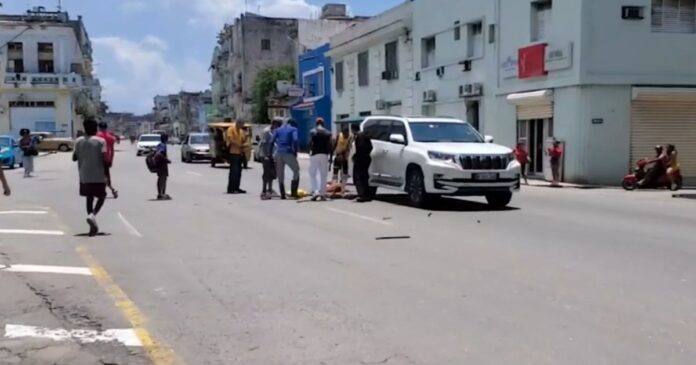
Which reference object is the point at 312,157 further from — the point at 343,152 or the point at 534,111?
the point at 534,111

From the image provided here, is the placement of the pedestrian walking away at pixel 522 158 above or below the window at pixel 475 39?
below

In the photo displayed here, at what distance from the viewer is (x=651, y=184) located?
899 inches

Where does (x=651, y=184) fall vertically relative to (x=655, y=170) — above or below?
below

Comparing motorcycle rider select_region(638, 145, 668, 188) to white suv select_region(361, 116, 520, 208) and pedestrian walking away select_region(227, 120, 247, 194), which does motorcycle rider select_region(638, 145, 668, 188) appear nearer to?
white suv select_region(361, 116, 520, 208)

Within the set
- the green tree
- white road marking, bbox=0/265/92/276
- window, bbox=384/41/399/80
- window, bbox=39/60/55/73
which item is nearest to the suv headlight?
white road marking, bbox=0/265/92/276

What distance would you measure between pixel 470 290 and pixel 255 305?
7.07 feet

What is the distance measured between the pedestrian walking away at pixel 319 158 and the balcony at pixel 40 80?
67371 mm

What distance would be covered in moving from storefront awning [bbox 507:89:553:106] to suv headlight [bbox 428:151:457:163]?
12215mm

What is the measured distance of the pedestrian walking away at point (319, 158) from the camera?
17250 mm

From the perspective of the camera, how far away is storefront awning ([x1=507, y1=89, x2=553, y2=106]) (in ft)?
86.9

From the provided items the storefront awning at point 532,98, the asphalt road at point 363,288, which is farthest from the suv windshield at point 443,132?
the storefront awning at point 532,98

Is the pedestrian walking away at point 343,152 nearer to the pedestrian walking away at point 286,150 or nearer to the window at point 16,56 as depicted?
the pedestrian walking away at point 286,150

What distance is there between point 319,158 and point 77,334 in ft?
36.8

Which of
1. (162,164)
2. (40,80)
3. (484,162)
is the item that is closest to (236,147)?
(162,164)
